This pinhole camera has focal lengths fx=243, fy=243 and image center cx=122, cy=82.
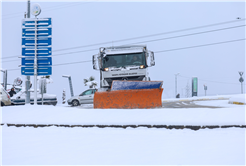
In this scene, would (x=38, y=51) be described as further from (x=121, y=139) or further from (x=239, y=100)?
(x=239, y=100)

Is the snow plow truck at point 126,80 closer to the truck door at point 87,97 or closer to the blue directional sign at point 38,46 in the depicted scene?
the blue directional sign at point 38,46

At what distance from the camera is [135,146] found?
5254 millimetres

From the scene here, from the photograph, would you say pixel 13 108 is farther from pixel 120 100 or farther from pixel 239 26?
pixel 239 26

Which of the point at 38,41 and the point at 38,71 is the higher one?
the point at 38,41

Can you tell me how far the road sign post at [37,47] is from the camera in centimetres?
1217

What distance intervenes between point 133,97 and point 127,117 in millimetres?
2167

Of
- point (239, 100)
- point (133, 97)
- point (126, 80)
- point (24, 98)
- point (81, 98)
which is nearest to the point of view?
point (133, 97)

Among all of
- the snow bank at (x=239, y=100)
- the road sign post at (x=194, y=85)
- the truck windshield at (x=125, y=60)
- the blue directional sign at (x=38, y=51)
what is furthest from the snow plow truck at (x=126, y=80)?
the road sign post at (x=194, y=85)

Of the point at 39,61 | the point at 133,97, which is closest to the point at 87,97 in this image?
the point at 39,61

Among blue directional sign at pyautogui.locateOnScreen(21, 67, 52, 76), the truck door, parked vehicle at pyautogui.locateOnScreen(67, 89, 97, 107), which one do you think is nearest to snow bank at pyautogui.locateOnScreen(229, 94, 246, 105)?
parked vehicle at pyautogui.locateOnScreen(67, 89, 97, 107)

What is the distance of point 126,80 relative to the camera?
11.1 metres

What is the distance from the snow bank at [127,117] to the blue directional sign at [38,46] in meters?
3.40

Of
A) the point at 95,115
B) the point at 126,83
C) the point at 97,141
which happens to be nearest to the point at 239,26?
the point at 126,83

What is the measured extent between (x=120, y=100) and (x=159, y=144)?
16.1 feet
